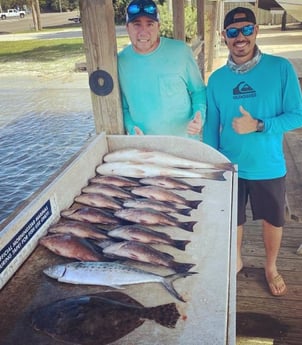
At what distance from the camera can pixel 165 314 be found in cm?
126

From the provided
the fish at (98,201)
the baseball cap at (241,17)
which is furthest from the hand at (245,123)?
the fish at (98,201)

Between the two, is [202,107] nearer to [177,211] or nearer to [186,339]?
[177,211]

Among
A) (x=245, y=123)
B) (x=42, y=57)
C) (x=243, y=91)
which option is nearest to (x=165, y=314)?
(x=245, y=123)

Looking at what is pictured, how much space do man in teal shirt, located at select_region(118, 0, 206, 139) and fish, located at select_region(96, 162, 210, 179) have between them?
0.41 meters

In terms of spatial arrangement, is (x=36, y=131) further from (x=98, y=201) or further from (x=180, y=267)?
(x=180, y=267)

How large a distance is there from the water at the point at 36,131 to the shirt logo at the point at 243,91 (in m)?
3.00

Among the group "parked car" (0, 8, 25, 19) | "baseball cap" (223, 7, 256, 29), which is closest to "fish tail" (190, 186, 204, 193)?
"baseball cap" (223, 7, 256, 29)

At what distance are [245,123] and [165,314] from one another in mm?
1429

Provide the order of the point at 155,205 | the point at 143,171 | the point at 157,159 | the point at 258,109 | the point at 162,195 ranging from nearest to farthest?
the point at 155,205, the point at 162,195, the point at 143,171, the point at 157,159, the point at 258,109

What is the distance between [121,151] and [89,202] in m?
0.57

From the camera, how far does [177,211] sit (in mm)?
1908

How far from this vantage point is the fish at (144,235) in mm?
1654

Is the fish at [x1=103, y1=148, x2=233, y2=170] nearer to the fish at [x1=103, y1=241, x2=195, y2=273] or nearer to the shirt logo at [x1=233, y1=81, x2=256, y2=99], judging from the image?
the shirt logo at [x1=233, y1=81, x2=256, y2=99]

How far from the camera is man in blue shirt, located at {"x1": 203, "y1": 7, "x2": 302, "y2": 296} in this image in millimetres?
2441
